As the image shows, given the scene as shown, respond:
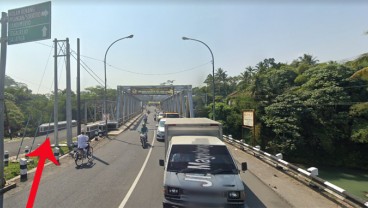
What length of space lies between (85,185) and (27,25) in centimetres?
578

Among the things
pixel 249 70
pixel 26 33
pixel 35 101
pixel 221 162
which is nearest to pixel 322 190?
pixel 221 162

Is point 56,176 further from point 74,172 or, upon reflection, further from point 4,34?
point 4,34

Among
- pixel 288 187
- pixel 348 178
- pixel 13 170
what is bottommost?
pixel 348 178

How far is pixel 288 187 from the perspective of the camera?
390 inches

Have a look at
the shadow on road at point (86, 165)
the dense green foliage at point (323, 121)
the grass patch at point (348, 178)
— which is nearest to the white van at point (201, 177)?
the shadow on road at point (86, 165)

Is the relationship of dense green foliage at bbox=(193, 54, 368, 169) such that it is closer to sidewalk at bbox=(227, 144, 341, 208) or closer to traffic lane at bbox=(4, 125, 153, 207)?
sidewalk at bbox=(227, 144, 341, 208)

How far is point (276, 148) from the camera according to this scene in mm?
29984

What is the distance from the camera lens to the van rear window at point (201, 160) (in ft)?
23.3

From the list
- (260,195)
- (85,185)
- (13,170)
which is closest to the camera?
(260,195)

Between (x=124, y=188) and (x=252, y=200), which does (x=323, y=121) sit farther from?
(x=124, y=188)

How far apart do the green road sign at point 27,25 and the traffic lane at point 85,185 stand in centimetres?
495

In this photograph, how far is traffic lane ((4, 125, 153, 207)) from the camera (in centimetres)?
804

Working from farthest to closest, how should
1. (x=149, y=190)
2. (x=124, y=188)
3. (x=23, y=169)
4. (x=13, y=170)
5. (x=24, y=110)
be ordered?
(x=24, y=110) < (x=13, y=170) < (x=23, y=169) < (x=124, y=188) < (x=149, y=190)

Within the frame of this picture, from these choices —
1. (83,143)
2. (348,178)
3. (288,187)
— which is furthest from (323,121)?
(83,143)
